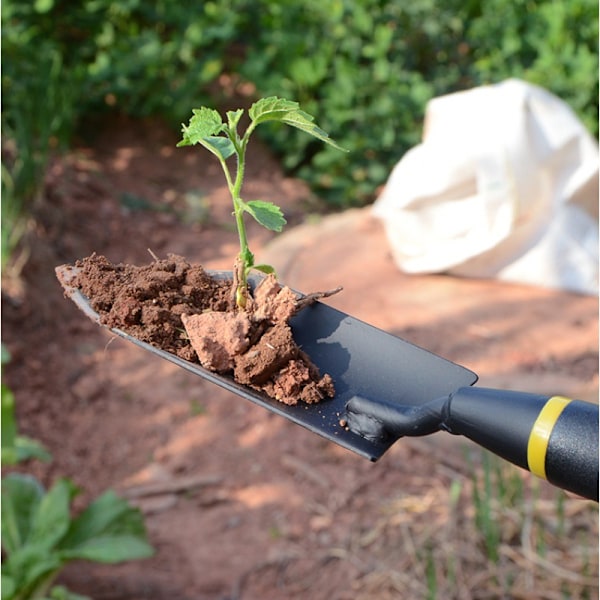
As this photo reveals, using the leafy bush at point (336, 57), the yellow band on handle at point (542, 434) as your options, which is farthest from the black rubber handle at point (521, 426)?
the leafy bush at point (336, 57)

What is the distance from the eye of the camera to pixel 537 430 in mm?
1065

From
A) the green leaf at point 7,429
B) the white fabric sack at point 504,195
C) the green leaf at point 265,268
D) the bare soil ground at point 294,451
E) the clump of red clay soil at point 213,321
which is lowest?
the bare soil ground at point 294,451

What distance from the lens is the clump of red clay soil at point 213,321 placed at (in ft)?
4.06

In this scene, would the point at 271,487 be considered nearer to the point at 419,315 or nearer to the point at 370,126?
the point at 419,315

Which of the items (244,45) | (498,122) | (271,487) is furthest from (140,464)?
(244,45)

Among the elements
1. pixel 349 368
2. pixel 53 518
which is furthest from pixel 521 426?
pixel 53 518

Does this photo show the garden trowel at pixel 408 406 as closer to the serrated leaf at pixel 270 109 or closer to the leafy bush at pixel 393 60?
the serrated leaf at pixel 270 109

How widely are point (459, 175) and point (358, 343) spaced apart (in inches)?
84.0

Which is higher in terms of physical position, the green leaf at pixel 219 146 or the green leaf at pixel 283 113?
the green leaf at pixel 283 113

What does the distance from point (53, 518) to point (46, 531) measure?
3 centimetres

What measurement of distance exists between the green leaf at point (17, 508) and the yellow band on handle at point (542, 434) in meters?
1.54

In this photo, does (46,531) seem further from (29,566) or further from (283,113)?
(283,113)

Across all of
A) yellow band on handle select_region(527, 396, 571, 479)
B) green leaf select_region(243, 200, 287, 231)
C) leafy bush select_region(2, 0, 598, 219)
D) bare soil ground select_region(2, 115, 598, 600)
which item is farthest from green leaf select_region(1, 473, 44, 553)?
leafy bush select_region(2, 0, 598, 219)

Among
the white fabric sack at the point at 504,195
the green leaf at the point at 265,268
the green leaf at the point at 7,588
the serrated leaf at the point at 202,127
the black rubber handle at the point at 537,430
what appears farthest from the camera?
the white fabric sack at the point at 504,195
